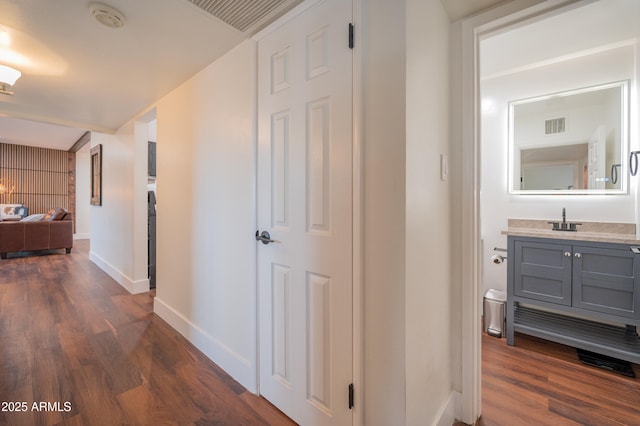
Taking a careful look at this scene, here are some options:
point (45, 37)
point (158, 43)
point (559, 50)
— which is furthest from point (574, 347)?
point (45, 37)

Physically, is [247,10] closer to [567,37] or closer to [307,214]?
[307,214]

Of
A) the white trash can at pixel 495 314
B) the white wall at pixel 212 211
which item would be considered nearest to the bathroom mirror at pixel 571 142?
the white trash can at pixel 495 314

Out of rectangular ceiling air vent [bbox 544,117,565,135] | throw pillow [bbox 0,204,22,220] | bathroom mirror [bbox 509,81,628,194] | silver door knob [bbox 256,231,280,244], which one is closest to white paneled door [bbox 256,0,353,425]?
silver door knob [bbox 256,231,280,244]

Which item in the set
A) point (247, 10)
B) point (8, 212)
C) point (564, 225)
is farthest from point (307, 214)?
point (8, 212)

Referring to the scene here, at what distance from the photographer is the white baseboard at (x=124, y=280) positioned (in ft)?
11.5

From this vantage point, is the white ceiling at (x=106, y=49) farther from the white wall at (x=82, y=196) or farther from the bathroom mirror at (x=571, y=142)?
the white wall at (x=82, y=196)

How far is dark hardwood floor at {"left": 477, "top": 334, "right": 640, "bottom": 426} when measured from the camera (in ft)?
4.85

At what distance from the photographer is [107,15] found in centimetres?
152

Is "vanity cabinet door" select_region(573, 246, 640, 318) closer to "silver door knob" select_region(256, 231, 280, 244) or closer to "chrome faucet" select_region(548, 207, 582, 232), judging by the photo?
"chrome faucet" select_region(548, 207, 582, 232)

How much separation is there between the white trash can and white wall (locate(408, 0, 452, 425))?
3.88ft

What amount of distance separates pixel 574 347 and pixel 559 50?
8.02 ft

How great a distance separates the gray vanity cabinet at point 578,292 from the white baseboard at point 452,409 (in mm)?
1089

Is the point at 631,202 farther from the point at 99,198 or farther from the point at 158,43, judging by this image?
the point at 99,198

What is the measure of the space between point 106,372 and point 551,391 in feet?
9.51
